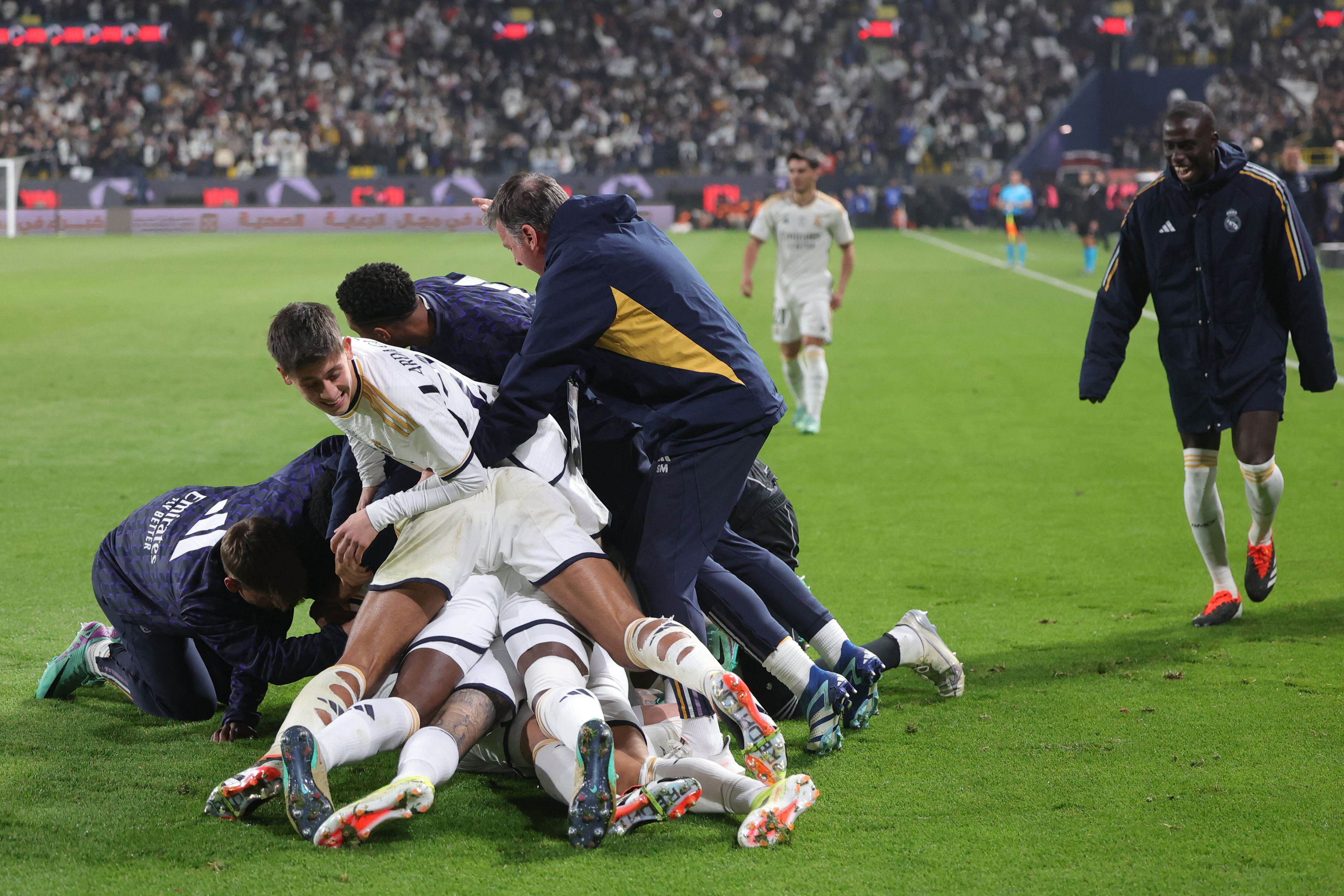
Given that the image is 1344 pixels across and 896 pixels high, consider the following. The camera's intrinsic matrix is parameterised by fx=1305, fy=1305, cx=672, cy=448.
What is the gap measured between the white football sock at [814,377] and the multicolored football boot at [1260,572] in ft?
16.4

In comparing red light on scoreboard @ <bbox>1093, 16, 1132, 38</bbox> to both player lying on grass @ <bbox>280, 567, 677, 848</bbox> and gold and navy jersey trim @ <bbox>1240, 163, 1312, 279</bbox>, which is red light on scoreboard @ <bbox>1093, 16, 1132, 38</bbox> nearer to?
gold and navy jersey trim @ <bbox>1240, 163, 1312, 279</bbox>

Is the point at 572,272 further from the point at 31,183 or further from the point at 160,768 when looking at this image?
the point at 31,183

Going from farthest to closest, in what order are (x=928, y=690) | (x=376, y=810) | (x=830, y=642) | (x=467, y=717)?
(x=928, y=690), (x=830, y=642), (x=467, y=717), (x=376, y=810)

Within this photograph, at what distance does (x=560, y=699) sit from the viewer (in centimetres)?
350

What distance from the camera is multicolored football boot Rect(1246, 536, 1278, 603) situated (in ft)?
18.3

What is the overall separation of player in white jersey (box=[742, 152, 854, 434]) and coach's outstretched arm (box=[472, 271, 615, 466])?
6485 millimetres

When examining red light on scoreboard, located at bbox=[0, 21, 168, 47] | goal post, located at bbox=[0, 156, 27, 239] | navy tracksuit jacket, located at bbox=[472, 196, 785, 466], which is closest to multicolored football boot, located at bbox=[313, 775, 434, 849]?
navy tracksuit jacket, located at bbox=[472, 196, 785, 466]

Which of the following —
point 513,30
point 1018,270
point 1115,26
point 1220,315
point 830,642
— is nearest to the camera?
point 830,642

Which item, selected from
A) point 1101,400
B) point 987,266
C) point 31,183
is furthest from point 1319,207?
point 31,183

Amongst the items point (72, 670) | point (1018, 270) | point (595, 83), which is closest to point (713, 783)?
point (72, 670)

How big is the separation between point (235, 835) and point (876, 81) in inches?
1770

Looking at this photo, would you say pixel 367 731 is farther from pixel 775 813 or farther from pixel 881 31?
pixel 881 31

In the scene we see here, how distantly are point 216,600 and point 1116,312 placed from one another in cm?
391

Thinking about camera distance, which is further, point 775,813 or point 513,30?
point 513,30
